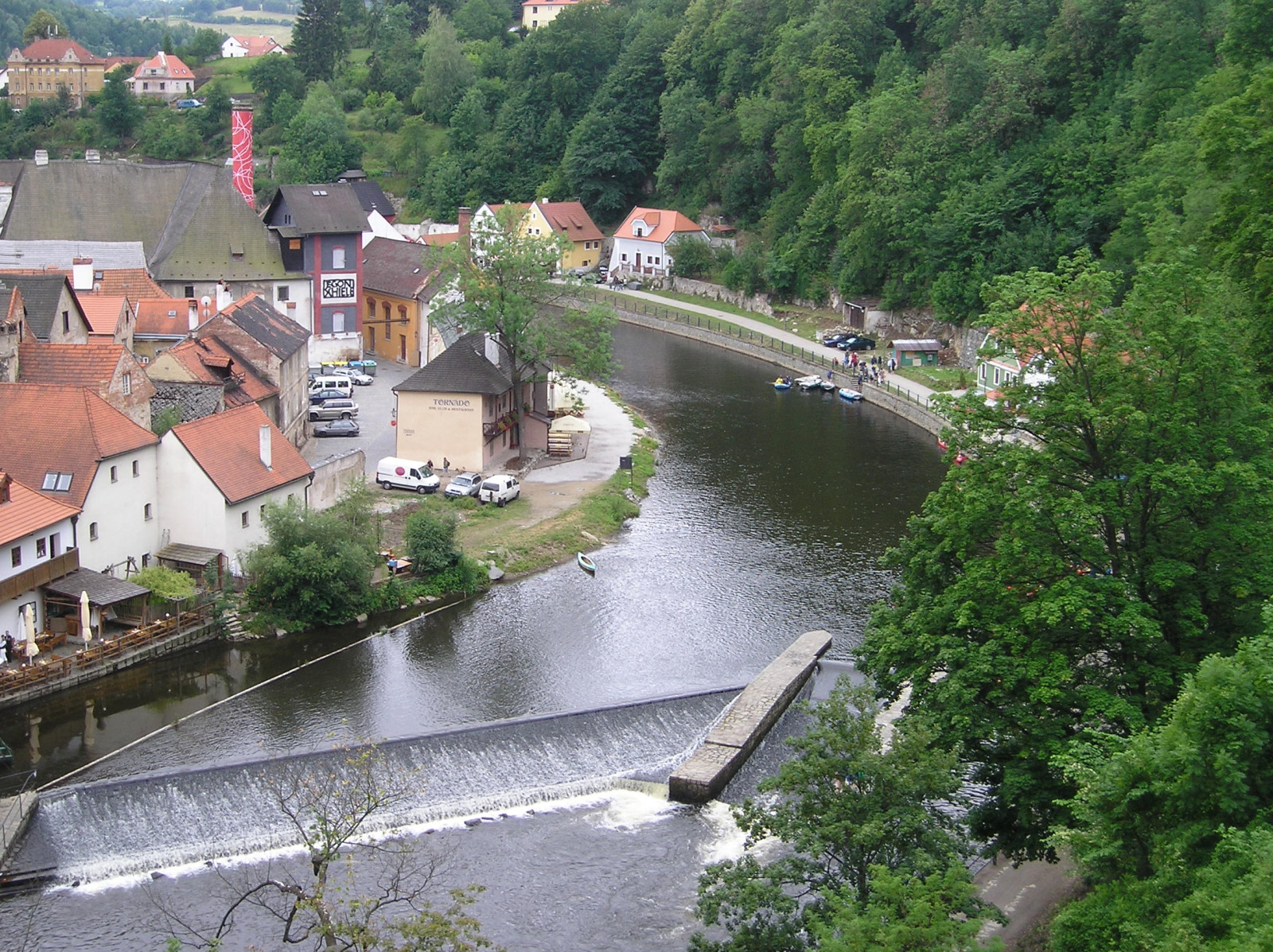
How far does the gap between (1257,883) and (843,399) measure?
51922 mm

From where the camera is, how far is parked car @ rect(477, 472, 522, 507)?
45.9 meters

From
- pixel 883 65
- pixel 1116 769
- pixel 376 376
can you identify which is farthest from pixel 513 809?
pixel 883 65

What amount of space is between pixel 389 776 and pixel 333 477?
17.0m

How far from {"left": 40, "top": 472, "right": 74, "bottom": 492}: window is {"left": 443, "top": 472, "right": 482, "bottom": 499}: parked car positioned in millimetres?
13774

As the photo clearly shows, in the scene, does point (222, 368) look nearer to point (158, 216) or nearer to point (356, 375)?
point (356, 375)

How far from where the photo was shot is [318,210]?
62.4 m

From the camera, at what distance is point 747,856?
20.2 m

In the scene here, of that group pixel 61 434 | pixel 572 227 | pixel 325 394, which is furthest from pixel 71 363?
pixel 572 227

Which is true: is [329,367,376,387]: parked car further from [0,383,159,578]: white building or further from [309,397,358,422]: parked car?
[0,383,159,578]: white building

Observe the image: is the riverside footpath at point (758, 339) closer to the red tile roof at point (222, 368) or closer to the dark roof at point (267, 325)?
the dark roof at point (267, 325)

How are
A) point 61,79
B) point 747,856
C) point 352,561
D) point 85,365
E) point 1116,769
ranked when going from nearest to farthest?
point 1116,769, point 747,856, point 352,561, point 85,365, point 61,79

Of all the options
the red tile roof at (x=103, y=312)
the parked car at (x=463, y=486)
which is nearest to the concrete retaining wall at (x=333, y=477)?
the parked car at (x=463, y=486)

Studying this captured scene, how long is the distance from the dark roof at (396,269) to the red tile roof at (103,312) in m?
16.4

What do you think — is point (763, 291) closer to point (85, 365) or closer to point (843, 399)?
point (843, 399)
